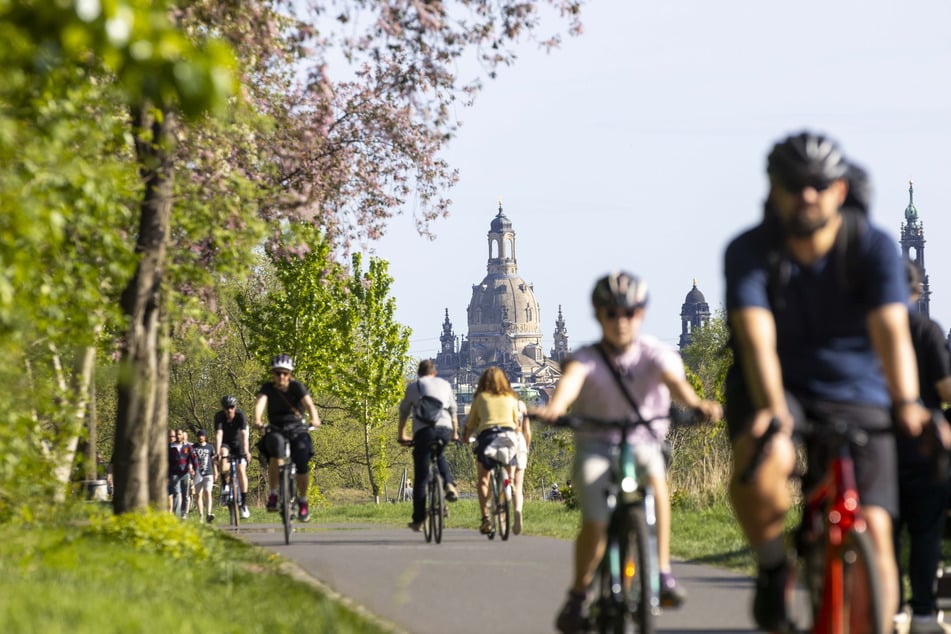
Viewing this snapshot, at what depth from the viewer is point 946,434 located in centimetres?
514

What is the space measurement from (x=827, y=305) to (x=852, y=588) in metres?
0.92

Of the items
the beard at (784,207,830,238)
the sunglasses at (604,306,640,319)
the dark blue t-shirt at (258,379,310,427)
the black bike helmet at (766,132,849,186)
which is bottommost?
the sunglasses at (604,306,640,319)

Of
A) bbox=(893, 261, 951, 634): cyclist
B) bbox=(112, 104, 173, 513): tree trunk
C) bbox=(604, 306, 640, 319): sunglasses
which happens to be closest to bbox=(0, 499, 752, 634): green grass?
bbox=(112, 104, 173, 513): tree trunk

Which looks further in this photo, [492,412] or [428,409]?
[492,412]

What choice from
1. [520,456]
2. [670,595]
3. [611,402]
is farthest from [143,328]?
[670,595]

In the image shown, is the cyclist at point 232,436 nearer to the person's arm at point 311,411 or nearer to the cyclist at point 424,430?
the person's arm at point 311,411

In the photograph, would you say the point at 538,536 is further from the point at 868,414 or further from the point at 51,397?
the point at 868,414

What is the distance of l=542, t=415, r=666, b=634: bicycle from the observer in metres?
6.39

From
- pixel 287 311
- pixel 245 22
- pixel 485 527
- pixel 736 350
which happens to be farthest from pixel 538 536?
pixel 287 311

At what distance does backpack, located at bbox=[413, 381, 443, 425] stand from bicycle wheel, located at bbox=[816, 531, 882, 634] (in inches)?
427

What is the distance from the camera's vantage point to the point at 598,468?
6.99 m

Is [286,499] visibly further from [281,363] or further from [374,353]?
[374,353]

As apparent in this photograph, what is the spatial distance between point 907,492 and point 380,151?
674 inches

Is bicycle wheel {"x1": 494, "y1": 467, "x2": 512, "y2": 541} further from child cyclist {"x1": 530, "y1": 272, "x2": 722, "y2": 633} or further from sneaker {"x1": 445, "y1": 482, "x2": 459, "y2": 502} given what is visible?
child cyclist {"x1": 530, "y1": 272, "x2": 722, "y2": 633}
